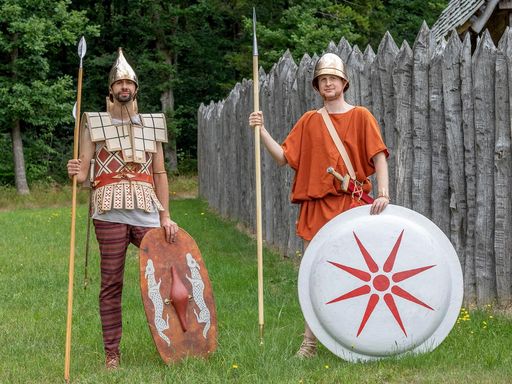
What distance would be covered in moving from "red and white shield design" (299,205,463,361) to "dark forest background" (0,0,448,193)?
18.7 m

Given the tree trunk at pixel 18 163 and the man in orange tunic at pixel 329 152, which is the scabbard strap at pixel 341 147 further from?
the tree trunk at pixel 18 163

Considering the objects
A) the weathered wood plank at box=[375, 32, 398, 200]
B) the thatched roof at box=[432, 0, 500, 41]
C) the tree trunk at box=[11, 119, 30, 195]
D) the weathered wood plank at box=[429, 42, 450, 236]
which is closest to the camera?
the weathered wood plank at box=[429, 42, 450, 236]

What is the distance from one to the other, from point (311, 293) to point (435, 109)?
7.35 feet

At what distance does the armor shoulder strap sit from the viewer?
543cm

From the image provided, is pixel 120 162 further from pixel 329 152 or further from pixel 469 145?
pixel 469 145

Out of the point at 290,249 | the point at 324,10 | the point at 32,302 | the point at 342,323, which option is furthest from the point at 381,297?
the point at 324,10

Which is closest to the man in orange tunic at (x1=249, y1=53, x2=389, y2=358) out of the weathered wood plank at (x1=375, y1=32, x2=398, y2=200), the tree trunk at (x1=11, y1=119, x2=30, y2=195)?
the weathered wood plank at (x1=375, y1=32, x2=398, y2=200)

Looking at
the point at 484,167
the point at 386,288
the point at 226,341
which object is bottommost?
the point at 226,341

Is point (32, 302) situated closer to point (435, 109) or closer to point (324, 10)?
point (435, 109)

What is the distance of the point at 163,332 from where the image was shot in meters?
5.20

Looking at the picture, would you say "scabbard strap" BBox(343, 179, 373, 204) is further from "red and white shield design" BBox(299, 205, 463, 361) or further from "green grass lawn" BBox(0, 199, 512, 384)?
"green grass lawn" BBox(0, 199, 512, 384)

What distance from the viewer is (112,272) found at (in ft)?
17.4

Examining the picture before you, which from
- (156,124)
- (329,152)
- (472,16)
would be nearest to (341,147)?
(329,152)

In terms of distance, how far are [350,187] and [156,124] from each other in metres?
1.19
